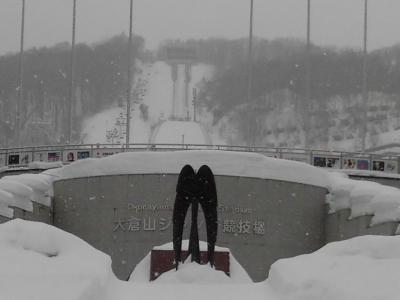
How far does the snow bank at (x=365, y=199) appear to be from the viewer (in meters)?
19.8

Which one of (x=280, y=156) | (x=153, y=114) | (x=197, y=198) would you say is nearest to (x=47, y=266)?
(x=197, y=198)

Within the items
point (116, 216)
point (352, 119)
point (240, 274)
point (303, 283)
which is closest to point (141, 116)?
point (352, 119)

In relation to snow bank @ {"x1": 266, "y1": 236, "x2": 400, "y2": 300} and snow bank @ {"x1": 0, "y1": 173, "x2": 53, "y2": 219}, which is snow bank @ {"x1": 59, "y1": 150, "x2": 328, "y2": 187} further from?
snow bank @ {"x1": 266, "y1": 236, "x2": 400, "y2": 300}

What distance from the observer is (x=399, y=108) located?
86.5 metres

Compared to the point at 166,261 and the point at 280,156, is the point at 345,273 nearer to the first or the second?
the point at 166,261

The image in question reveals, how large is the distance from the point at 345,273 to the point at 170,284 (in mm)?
3707

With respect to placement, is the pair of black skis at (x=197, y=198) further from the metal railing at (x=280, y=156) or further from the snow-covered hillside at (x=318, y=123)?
the snow-covered hillside at (x=318, y=123)

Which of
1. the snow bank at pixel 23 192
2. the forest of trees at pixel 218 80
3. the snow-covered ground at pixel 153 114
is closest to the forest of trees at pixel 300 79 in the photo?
the forest of trees at pixel 218 80

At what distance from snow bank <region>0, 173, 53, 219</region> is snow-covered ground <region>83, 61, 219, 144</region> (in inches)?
1479

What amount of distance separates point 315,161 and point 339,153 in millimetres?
1422

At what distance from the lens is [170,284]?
12750 millimetres

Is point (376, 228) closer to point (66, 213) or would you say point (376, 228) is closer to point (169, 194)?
point (169, 194)

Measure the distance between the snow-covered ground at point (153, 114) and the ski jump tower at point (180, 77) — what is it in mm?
133

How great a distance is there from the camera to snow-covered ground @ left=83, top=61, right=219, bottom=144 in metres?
75.1
